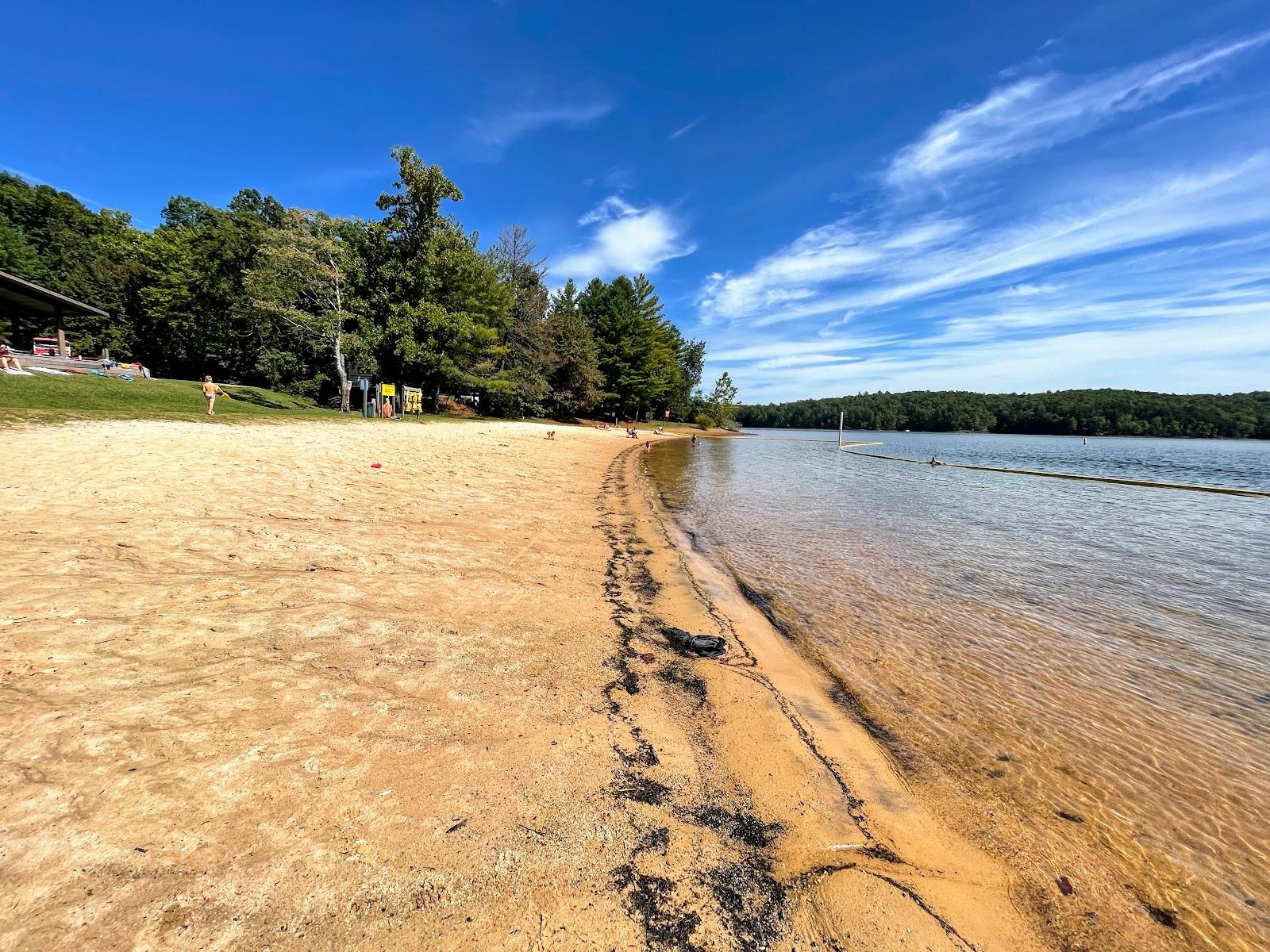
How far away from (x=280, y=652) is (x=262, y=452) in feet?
30.4

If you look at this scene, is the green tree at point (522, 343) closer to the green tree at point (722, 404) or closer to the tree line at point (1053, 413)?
the green tree at point (722, 404)

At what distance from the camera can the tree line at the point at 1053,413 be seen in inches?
3556

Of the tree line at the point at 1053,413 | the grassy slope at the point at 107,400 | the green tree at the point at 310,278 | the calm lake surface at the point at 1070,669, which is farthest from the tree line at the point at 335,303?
the tree line at the point at 1053,413

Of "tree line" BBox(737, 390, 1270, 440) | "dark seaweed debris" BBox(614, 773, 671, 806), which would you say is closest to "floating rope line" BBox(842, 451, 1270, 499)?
"dark seaweed debris" BBox(614, 773, 671, 806)

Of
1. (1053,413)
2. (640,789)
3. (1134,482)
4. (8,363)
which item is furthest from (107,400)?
(1053,413)

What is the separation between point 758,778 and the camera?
10.2ft

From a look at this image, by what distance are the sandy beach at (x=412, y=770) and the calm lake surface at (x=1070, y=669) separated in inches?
30.6

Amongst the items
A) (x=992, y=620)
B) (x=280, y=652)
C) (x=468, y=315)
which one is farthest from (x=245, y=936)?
(x=468, y=315)

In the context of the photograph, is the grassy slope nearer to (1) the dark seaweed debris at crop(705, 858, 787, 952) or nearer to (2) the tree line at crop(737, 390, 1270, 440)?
(1) the dark seaweed debris at crop(705, 858, 787, 952)

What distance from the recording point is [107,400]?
648 inches

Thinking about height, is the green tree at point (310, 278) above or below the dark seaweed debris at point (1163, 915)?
above

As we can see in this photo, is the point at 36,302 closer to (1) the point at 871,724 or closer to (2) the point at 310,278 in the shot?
(2) the point at 310,278

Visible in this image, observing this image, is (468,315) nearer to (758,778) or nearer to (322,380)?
(322,380)

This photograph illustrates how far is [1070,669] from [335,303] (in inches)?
1444
